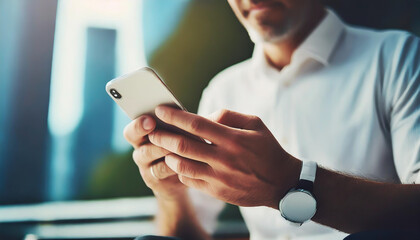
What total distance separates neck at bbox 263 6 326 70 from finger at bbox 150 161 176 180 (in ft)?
1.72

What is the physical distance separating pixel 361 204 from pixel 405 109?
0.98 feet

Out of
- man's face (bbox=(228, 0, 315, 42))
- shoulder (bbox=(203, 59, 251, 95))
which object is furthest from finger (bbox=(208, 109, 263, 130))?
shoulder (bbox=(203, 59, 251, 95))

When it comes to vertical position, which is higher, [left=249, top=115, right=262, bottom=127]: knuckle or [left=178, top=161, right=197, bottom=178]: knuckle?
[left=249, top=115, right=262, bottom=127]: knuckle

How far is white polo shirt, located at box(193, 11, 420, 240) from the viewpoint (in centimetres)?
82

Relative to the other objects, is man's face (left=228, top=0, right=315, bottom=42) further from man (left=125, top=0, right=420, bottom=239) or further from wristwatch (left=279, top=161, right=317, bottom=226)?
wristwatch (left=279, top=161, right=317, bottom=226)

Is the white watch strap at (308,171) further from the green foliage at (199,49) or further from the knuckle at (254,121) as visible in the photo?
the green foliage at (199,49)

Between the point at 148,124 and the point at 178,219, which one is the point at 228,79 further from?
the point at 148,124

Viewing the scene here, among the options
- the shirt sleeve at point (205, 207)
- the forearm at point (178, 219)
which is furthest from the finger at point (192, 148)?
the shirt sleeve at point (205, 207)

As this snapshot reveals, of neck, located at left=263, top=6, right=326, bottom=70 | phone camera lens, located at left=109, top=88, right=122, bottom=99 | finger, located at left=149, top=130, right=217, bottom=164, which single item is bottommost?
finger, located at left=149, top=130, right=217, bottom=164

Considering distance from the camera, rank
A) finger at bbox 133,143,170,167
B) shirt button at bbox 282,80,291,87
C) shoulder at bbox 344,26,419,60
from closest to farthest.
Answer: finger at bbox 133,143,170,167, shoulder at bbox 344,26,419,60, shirt button at bbox 282,80,291,87

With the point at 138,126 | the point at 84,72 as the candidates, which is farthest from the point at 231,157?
the point at 84,72

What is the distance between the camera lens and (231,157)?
542 mm

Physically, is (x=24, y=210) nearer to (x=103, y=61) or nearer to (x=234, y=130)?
(x=103, y=61)

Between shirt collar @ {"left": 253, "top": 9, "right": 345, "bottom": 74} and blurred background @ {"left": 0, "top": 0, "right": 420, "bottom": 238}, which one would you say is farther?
blurred background @ {"left": 0, "top": 0, "right": 420, "bottom": 238}
